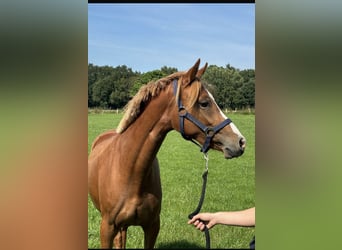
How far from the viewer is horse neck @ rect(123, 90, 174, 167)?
0.95m

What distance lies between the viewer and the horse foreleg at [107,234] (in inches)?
40.0

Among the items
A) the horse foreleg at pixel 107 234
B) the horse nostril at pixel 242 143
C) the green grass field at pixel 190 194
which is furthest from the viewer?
the green grass field at pixel 190 194

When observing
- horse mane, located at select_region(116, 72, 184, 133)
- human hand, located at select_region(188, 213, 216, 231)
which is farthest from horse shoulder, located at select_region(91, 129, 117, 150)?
human hand, located at select_region(188, 213, 216, 231)

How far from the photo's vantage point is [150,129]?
0.96m

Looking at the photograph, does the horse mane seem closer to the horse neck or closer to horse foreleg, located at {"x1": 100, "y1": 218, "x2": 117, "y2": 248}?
the horse neck

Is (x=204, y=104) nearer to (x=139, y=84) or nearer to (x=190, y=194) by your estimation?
(x=139, y=84)

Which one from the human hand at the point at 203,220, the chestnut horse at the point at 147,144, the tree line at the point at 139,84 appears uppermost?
the tree line at the point at 139,84

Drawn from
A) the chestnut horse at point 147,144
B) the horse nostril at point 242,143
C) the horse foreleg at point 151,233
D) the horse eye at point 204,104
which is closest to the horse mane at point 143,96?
the chestnut horse at point 147,144

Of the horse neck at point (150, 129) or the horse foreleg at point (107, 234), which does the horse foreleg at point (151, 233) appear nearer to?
the horse foreleg at point (107, 234)
